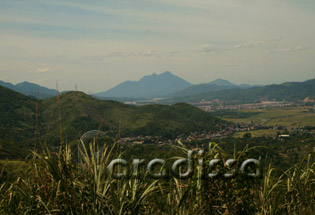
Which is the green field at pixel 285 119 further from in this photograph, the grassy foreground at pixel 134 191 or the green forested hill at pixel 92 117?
the grassy foreground at pixel 134 191

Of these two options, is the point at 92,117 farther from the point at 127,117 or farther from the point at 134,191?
the point at 134,191

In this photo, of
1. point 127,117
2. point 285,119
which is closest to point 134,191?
point 127,117

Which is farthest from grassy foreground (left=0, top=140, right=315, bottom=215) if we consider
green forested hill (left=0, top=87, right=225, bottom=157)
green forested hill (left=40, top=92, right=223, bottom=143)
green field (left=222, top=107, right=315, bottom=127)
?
green field (left=222, top=107, right=315, bottom=127)

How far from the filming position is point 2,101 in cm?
9950

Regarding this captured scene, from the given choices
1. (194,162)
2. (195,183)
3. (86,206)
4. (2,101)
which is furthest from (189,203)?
(2,101)

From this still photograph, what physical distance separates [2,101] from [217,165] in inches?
4461

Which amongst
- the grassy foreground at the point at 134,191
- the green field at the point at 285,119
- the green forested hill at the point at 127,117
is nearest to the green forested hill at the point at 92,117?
the green forested hill at the point at 127,117

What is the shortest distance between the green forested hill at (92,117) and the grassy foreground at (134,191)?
259 ft

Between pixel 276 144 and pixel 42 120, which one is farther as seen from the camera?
pixel 42 120

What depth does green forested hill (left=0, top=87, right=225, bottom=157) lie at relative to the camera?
8619cm

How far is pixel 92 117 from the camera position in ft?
341

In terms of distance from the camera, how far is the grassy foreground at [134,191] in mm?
2248

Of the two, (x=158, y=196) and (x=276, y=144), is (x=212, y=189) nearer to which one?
(x=158, y=196)

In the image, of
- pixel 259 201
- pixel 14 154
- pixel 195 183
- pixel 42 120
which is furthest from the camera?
pixel 42 120
